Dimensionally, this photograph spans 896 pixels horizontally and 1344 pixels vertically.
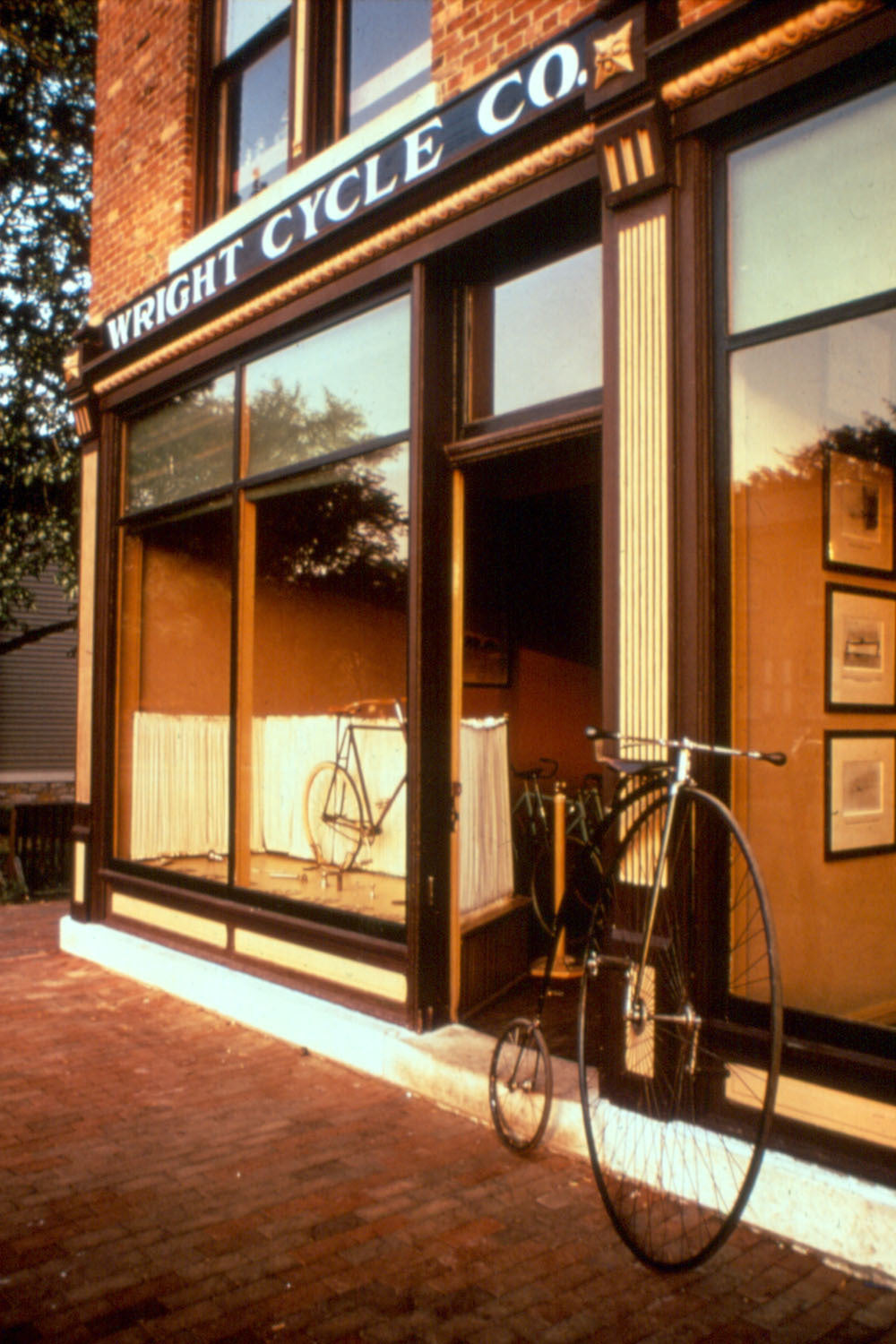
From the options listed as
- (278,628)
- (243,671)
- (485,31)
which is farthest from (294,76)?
(243,671)

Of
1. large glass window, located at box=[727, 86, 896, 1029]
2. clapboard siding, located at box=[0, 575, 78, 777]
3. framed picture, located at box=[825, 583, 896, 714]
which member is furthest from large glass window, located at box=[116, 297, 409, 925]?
clapboard siding, located at box=[0, 575, 78, 777]

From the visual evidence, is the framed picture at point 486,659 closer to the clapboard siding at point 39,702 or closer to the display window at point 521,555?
the display window at point 521,555

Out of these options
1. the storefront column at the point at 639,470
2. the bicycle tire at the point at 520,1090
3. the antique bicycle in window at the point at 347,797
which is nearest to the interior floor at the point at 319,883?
the antique bicycle in window at the point at 347,797

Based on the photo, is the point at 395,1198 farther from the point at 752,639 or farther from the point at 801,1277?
the point at 752,639

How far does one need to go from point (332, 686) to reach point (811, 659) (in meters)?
4.03

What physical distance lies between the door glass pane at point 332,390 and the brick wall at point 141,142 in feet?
6.05

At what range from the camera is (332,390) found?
20.5 feet

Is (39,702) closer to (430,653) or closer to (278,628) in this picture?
(278,628)

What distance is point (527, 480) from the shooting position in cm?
720

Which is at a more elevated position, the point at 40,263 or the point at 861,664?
the point at 40,263

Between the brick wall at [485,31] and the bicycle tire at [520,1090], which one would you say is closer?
the bicycle tire at [520,1090]

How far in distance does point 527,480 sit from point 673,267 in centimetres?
307

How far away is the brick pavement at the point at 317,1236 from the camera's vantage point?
2992 millimetres

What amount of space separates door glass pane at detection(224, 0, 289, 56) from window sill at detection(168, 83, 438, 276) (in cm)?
130
